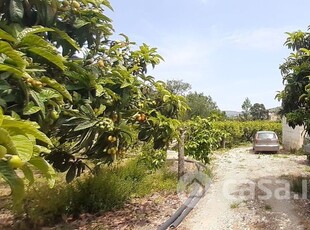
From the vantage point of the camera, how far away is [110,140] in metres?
3.14

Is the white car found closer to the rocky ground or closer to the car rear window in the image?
the car rear window

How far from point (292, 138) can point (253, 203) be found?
11.7m

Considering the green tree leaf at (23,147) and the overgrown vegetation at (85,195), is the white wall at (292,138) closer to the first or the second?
the overgrown vegetation at (85,195)

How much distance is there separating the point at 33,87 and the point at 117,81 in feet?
4.39

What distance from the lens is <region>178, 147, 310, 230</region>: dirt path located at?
515 centimetres

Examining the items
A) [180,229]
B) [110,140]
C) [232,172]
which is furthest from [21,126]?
[232,172]

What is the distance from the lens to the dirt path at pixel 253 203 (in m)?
5.15

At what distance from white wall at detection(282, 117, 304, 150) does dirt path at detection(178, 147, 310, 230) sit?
22.2 ft

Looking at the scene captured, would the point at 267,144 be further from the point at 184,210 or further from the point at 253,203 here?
the point at 184,210

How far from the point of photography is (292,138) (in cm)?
1647

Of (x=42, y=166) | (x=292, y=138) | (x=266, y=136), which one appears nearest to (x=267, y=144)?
(x=266, y=136)


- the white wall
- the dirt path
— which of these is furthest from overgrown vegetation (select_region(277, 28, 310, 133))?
the white wall

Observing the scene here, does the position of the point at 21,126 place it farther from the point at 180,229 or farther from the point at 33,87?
the point at 180,229

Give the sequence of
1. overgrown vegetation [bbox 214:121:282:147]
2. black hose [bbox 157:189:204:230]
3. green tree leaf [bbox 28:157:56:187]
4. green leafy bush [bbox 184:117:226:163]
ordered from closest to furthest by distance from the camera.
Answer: green tree leaf [bbox 28:157:56:187] → black hose [bbox 157:189:204:230] → green leafy bush [bbox 184:117:226:163] → overgrown vegetation [bbox 214:121:282:147]
